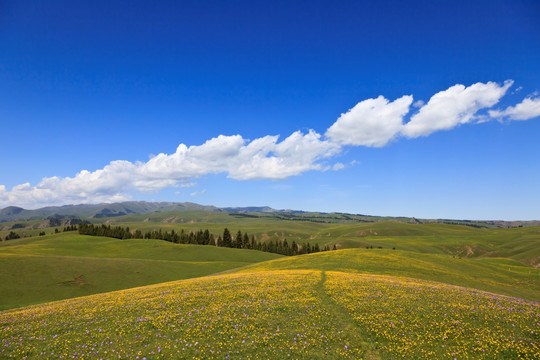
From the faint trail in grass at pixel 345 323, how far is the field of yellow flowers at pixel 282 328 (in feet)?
0.24

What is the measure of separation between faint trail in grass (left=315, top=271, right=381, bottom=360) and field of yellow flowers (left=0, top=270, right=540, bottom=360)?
0.07m

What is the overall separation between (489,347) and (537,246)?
711ft

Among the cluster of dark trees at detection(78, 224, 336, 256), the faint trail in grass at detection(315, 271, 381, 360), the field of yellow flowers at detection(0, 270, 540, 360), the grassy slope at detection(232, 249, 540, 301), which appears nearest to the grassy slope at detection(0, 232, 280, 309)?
the field of yellow flowers at detection(0, 270, 540, 360)

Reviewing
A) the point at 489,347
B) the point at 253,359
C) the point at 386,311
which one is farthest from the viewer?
the point at 386,311

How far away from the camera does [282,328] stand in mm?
18609

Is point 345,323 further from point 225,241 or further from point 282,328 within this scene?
point 225,241

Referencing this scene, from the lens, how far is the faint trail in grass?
15.6m

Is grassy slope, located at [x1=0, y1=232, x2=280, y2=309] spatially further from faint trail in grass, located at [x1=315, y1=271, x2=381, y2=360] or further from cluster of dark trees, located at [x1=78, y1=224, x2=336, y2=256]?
cluster of dark trees, located at [x1=78, y1=224, x2=336, y2=256]

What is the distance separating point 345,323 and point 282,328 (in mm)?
5024

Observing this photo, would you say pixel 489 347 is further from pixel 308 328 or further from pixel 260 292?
pixel 260 292

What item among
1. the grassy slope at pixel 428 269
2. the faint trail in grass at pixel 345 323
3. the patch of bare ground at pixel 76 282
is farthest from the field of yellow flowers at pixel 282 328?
the patch of bare ground at pixel 76 282

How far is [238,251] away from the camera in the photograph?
381 feet

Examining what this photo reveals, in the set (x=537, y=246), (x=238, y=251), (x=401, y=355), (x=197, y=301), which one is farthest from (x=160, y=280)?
(x=537, y=246)

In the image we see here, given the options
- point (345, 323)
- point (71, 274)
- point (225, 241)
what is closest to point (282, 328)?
point (345, 323)
